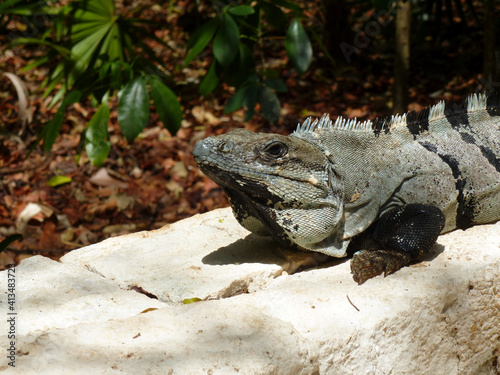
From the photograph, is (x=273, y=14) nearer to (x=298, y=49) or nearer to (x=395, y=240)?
(x=298, y=49)

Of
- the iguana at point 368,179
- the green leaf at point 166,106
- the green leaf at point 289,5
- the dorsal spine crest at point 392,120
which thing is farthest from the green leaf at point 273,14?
the iguana at point 368,179

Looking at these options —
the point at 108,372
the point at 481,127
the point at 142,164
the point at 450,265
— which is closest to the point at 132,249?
the point at 108,372

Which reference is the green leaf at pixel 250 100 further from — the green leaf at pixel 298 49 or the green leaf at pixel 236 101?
the green leaf at pixel 298 49

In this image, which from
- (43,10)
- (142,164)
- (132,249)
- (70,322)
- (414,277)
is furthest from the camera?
(142,164)

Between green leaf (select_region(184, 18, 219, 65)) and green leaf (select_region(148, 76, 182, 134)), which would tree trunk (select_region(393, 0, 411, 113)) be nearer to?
green leaf (select_region(184, 18, 219, 65))

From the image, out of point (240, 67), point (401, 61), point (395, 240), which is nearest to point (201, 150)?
point (395, 240)

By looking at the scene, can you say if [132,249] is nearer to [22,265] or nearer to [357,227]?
[22,265]
